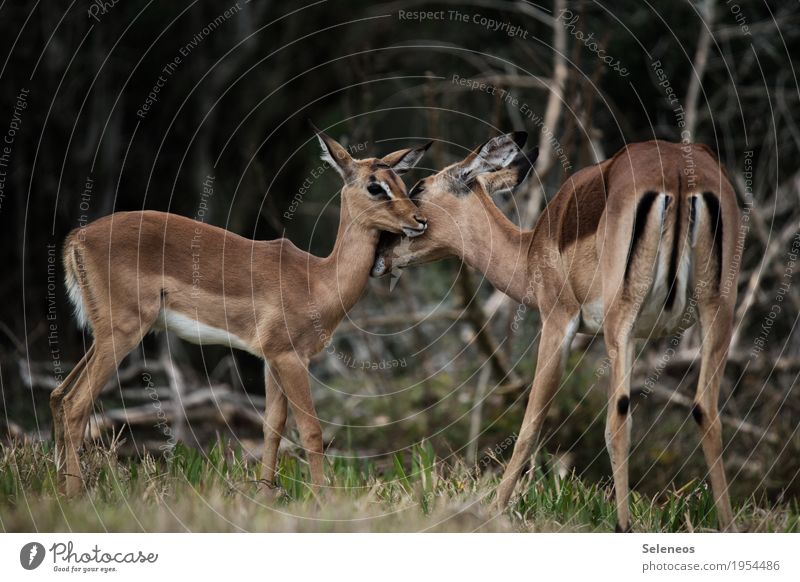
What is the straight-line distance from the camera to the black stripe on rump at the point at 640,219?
20.9 feet

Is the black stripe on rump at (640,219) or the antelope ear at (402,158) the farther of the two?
the antelope ear at (402,158)

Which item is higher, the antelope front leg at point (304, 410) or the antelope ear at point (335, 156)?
the antelope ear at point (335, 156)

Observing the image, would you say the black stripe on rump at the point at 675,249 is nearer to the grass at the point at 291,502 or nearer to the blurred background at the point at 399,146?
the grass at the point at 291,502

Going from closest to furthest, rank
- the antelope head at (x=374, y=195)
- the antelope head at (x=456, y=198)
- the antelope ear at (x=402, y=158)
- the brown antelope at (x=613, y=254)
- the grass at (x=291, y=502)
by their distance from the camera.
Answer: the grass at (x=291, y=502)
the brown antelope at (x=613, y=254)
the antelope head at (x=374, y=195)
the antelope ear at (x=402, y=158)
the antelope head at (x=456, y=198)

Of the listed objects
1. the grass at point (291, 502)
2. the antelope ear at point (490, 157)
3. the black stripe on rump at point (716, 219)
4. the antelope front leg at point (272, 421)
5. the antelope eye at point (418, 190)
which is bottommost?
the grass at point (291, 502)

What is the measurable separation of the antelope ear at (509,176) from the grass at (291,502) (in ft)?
6.26

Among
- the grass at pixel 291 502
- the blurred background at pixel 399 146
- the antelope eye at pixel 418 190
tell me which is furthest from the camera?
the blurred background at pixel 399 146

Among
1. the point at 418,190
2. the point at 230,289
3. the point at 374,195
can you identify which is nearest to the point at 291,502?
the point at 230,289

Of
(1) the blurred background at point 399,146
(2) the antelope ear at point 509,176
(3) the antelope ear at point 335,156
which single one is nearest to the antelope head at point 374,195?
(3) the antelope ear at point 335,156

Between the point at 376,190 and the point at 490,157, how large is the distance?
94 cm

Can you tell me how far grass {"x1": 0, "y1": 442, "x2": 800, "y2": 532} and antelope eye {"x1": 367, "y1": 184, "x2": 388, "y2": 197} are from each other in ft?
5.98

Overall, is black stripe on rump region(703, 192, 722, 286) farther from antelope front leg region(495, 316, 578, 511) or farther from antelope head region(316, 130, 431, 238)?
antelope head region(316, 130, 431, 238)

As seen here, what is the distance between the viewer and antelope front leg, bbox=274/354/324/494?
669 cm
